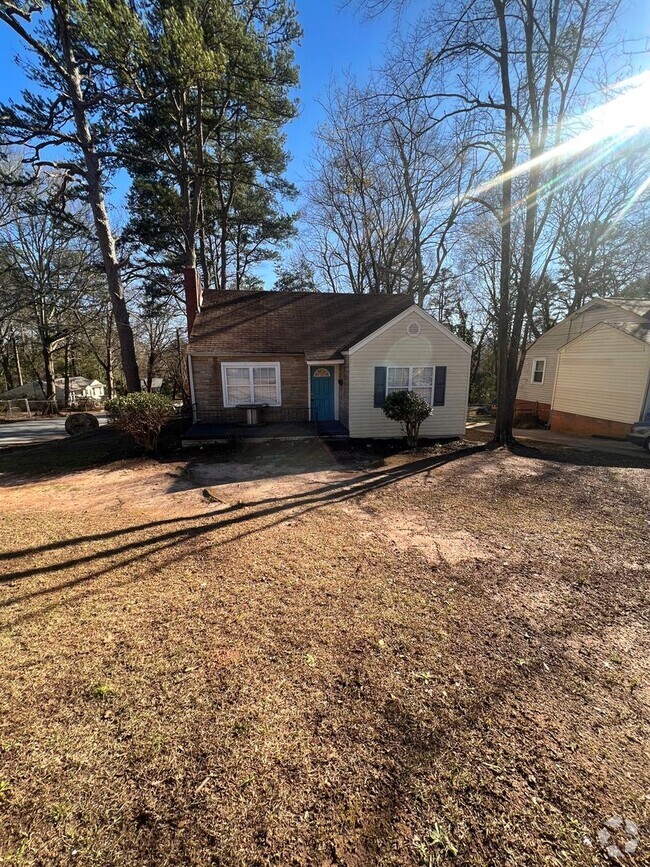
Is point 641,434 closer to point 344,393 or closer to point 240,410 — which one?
point 344,393

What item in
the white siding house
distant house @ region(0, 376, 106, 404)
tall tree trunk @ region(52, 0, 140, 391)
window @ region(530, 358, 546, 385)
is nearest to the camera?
the white siding house

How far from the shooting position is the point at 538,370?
2000 centimetres

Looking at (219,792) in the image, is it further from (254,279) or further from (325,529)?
(254,279)

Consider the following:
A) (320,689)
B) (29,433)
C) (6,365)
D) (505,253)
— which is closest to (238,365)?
(505,253)

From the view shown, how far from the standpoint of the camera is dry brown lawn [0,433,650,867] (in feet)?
6.13

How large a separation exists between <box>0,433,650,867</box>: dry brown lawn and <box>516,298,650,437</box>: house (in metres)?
9.89

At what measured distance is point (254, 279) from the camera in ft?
80.5

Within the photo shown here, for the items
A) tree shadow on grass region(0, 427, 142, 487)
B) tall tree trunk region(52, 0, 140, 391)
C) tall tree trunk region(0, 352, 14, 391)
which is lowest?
tree shadow on grass region(0, 427, 142, 487)

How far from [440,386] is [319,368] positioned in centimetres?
430

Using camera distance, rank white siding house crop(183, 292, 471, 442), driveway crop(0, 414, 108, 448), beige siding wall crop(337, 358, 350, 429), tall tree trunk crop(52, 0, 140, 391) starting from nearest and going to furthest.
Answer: white siding house crop(183, 292, 471, 442), beige siding wall crop(337, 358, 350, 429), tall tree trunk crop(52, 0, 140, 391), driveway crop(0, 414, 108, 448)

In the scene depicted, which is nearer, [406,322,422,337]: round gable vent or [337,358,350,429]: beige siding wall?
[406,322,422,337]: round gable vent

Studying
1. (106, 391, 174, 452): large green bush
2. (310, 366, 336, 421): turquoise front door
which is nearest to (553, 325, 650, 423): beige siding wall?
(310, 366, 336, 421): turquoise front door

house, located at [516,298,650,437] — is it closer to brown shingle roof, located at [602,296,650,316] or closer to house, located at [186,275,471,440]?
brown shingle roof, located at [602,296,650,316]

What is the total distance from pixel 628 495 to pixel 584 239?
19994 mm
